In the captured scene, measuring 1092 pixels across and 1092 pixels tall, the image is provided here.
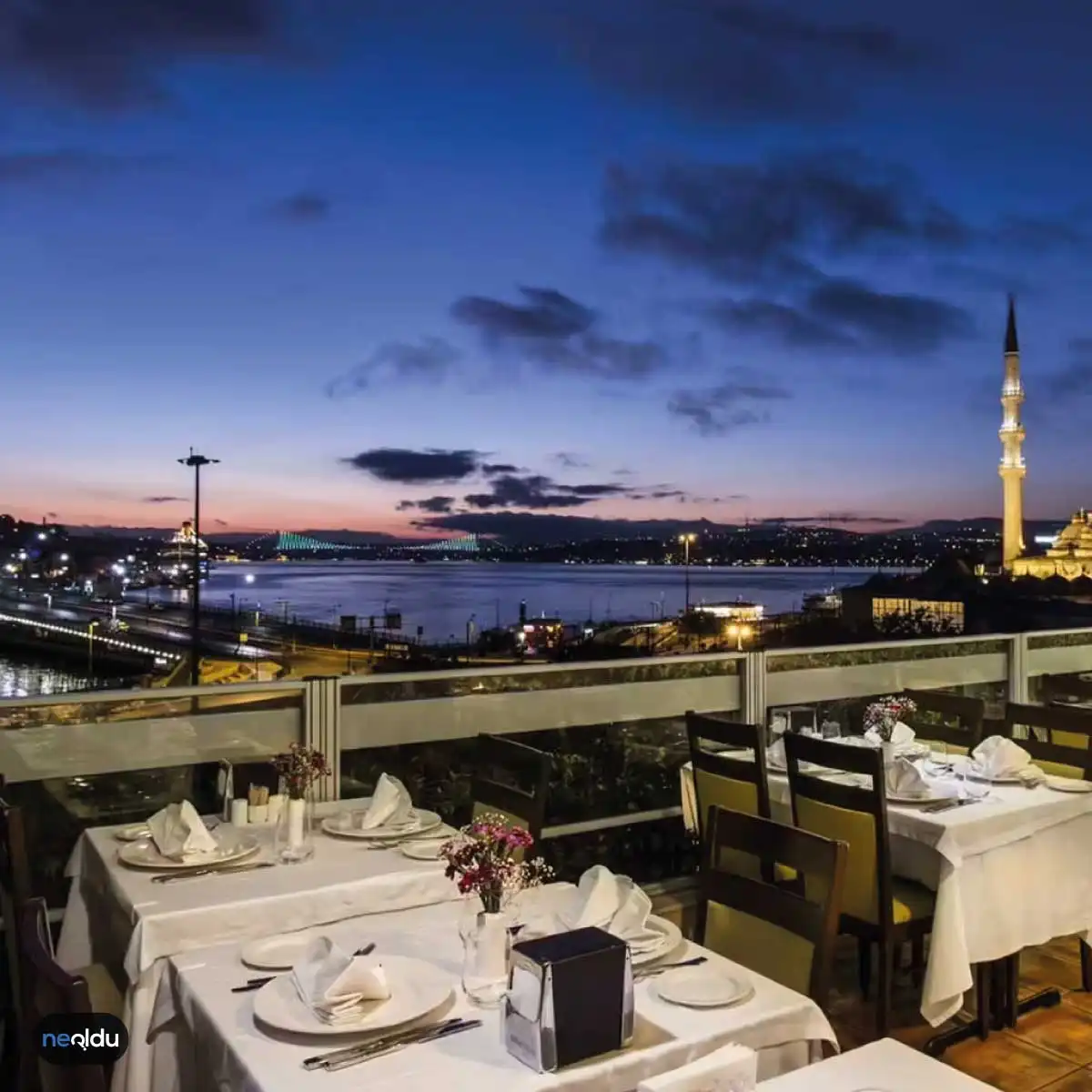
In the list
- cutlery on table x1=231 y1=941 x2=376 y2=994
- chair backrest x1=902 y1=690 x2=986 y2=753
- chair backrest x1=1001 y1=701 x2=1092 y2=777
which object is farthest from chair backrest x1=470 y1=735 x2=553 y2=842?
chair backrest x1=902 y1=690 x2=986 y2=753

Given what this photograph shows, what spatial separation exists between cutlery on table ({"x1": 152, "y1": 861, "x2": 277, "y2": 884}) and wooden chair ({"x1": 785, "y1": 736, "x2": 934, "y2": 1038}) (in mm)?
1729

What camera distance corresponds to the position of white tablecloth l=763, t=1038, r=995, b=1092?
1.56m

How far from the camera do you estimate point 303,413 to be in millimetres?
41062

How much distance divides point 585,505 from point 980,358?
1387 inches

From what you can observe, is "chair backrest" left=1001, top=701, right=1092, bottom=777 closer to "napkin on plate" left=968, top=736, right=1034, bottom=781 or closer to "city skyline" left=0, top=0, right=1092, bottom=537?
"napkin on plate" left=968, top=736, right=1034, bottom=781

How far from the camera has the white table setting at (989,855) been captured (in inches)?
130

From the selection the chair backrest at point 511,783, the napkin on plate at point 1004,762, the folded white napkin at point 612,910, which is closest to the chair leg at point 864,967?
the napkin on plate at point 1004,762

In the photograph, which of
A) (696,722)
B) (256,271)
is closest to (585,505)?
(256,271)

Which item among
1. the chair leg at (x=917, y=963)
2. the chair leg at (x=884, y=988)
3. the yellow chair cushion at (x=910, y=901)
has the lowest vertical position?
the chair leg at (x=917, y=963)

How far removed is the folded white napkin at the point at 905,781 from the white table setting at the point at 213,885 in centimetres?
167

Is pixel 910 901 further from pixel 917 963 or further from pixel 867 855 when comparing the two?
pixel 917 963

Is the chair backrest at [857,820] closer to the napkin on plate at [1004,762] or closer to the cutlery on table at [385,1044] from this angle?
the napkin on plate at [1004,762]

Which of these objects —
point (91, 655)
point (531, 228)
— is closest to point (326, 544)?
point (91, 655)

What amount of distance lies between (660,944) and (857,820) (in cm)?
158
